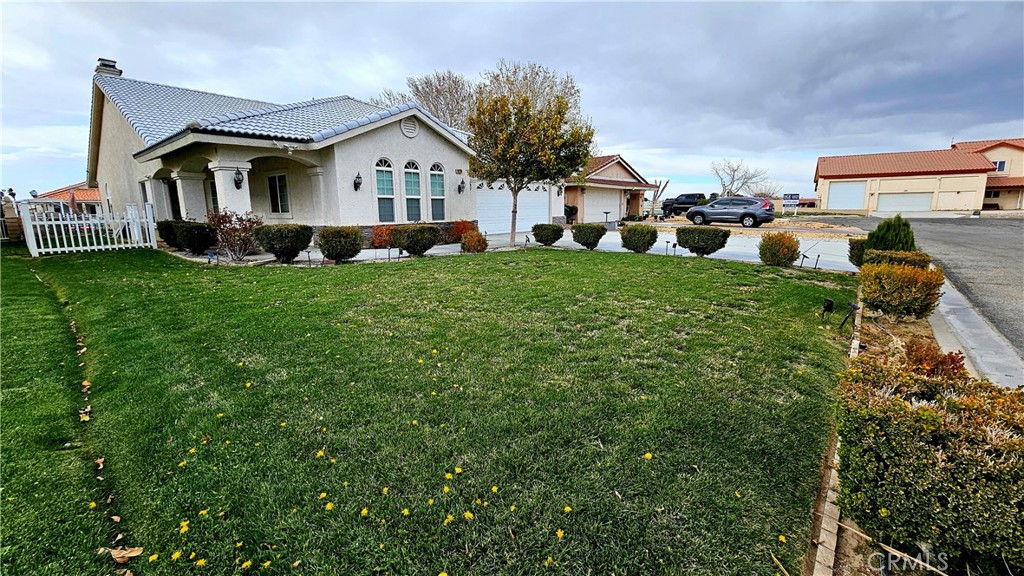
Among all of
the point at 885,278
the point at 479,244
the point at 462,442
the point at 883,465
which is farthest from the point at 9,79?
the point at 885,278

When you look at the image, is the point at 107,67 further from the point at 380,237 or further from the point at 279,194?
the point at 380,237

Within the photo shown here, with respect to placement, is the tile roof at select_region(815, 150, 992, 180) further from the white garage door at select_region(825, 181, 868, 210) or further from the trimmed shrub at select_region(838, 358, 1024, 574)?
the trimmed shrub at select_region(838, 358, 1024, 574)

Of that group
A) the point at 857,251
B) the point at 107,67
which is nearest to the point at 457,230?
the point at 857,251

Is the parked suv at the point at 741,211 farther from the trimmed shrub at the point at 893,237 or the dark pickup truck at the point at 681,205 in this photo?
the trimmed shrub at the point at 893,237

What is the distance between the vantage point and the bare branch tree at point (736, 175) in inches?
2162

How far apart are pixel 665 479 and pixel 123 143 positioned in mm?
21997

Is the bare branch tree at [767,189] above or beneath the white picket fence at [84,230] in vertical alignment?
above

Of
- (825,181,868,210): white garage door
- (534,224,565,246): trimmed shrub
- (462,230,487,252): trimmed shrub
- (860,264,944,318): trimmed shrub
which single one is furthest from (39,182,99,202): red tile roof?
(825,181,868,210): white garage door

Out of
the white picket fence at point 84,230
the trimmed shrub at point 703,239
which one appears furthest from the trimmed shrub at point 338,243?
the trimmed shrub at point 703,239

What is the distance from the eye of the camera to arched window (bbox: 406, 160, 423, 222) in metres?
14.2

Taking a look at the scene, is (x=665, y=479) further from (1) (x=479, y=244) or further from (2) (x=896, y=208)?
(2) (x=896, y=208)

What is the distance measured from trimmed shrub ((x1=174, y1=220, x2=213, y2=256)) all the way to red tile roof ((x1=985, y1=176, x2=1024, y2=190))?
58.1m

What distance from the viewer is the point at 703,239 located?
10.8m

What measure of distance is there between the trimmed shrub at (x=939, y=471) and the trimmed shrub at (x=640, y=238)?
32.5 ft
